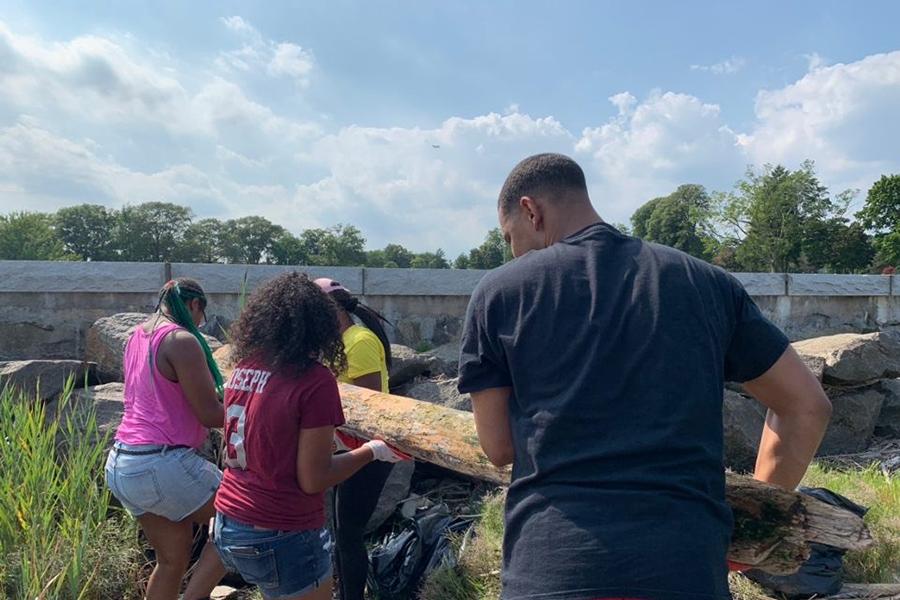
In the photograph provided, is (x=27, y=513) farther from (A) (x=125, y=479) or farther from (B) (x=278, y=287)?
(B) (x=278, y=287)

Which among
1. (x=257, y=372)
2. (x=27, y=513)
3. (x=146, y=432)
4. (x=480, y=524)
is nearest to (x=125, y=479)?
(x=146, y=432)

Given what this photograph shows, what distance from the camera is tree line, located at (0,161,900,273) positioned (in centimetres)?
2572

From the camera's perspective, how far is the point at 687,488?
1.35 m

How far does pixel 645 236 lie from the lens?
43.6 metres

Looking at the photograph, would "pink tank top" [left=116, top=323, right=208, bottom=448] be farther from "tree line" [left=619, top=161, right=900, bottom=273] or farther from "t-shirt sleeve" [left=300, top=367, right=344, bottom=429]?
"tree line" [left=619, top=161, right=900, bottom=273]

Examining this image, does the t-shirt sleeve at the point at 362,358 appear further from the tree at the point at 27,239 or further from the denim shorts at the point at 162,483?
the tree at the point at 27,239

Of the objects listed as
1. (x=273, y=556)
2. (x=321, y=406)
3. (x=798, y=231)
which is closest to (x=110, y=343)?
(x=273, y=556)

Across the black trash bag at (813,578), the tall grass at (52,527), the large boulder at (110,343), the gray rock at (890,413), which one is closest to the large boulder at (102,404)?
the large boulder at (110,343)

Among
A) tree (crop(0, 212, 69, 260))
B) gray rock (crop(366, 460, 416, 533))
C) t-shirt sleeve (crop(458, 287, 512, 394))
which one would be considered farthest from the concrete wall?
tree (crop(0, 212, 69, 260))

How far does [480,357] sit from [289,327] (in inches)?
40.9

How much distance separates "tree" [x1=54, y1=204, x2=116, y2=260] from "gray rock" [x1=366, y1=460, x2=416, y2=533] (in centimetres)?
4675

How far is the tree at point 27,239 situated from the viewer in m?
37.3

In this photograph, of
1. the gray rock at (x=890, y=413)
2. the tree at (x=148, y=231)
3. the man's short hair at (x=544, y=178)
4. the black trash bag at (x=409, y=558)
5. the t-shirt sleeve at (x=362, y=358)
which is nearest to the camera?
the man's short hair at (x=544, y=178)

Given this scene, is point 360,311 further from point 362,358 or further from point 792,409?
point 792,409
